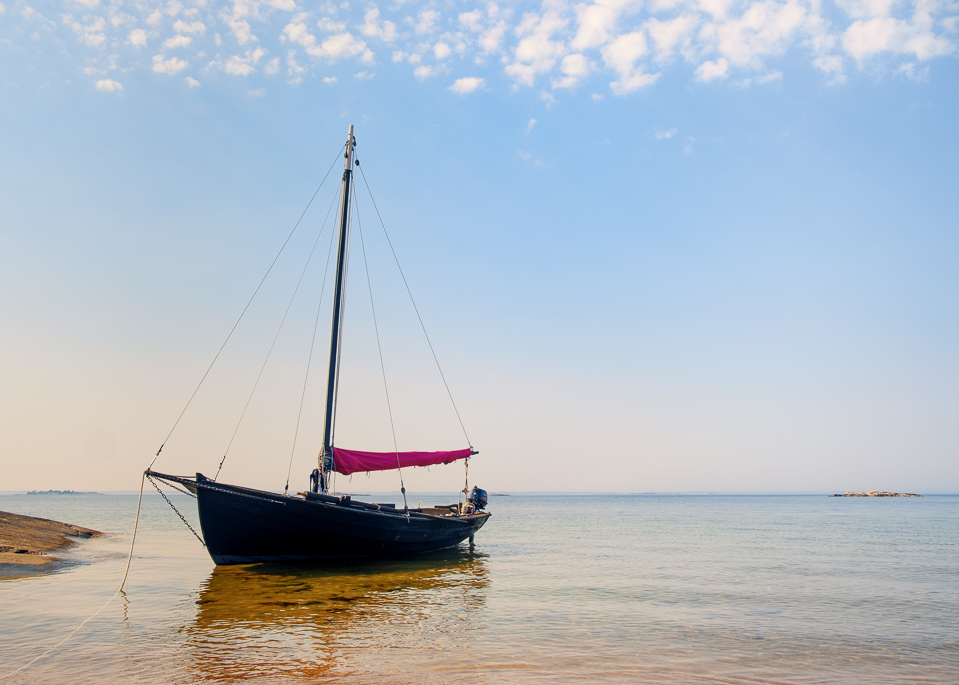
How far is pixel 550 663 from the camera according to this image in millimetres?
9641

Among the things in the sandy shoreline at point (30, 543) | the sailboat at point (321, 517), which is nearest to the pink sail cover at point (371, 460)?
the sailboat at point (321, 517)

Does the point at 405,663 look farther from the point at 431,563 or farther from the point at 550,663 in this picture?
the point at 431,563

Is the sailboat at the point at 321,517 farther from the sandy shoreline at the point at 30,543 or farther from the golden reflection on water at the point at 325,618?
the sandy shoreline at the point at 30,543

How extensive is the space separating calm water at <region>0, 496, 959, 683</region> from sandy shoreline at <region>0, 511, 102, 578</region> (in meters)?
1.11

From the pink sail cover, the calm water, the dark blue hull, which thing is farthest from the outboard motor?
the dark blue hull

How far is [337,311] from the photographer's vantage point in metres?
22.3

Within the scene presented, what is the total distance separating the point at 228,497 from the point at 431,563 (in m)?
8.47

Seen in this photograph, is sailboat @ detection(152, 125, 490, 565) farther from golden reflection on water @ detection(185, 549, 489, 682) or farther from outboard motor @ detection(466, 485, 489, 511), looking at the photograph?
outboard motor @ detection(466, 485, 489, 511)

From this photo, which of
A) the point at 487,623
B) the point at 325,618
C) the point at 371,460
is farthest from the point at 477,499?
the point at 325,618

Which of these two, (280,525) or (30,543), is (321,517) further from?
(30,543)

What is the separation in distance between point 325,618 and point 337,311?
474 inches

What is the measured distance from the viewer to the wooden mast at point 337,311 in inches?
813

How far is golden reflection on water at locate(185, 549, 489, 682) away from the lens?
923cm

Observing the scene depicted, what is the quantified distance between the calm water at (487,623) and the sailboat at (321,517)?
2.23 feet
